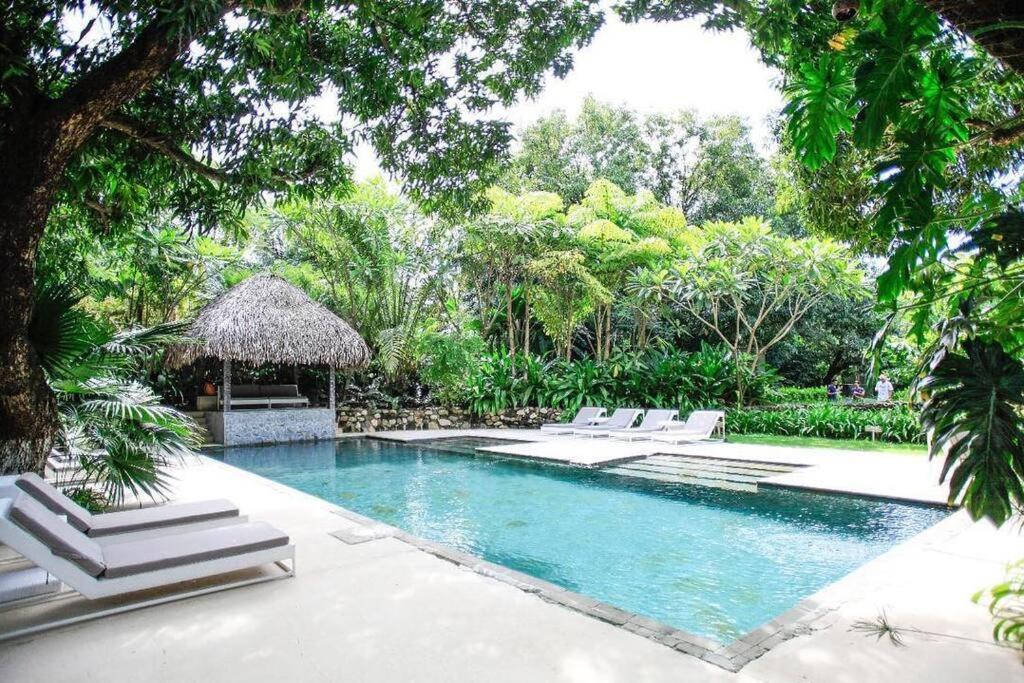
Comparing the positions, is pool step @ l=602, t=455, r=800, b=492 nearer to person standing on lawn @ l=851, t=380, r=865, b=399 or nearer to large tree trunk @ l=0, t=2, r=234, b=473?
large tree trunk @ l=0, t=2, r=234, b=473

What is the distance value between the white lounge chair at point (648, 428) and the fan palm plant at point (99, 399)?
26.9ft

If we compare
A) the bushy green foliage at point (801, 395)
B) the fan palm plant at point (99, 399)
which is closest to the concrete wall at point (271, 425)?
the fan palm plant at point (99, 399)

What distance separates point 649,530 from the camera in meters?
6.02

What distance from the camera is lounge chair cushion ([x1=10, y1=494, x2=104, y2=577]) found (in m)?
3.01

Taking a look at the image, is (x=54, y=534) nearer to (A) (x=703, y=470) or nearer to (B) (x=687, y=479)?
(B) (x=687, y=479)

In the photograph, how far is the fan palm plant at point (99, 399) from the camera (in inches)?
153

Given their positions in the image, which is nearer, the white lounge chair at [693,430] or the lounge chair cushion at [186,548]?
the lounge chair cushion at [186,548]

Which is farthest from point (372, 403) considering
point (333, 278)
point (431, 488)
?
point (431, 488)

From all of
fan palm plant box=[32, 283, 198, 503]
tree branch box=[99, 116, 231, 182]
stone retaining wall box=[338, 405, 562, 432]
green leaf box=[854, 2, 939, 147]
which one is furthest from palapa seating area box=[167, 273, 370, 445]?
green leaf box=[854, 2, 939, 147]

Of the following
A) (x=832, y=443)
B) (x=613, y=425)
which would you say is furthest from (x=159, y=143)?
(x=832, y=443)

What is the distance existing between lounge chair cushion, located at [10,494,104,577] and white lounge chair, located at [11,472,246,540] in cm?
A: 44

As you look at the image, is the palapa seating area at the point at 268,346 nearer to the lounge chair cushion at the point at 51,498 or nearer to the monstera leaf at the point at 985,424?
the lounge chair cushion at the point at 51,498

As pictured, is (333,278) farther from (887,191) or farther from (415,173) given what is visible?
(887,191)

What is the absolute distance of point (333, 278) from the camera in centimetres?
1667
